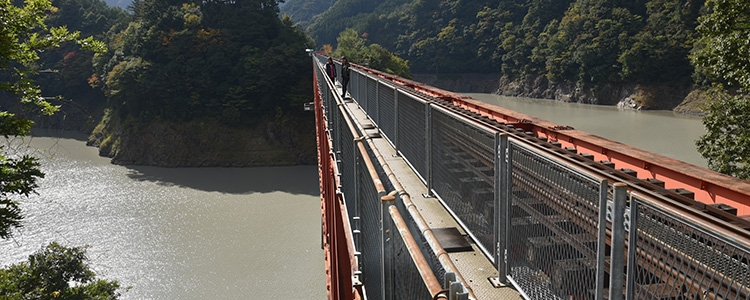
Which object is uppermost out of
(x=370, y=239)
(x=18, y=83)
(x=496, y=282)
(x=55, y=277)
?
(x=18, y=83)

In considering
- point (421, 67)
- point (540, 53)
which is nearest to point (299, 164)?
point (540, 53)

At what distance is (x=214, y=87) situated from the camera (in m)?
44.5

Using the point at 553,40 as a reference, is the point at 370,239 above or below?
below

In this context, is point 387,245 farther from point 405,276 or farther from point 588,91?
point 588,91

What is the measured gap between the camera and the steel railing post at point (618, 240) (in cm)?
259

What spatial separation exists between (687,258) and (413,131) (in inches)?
208

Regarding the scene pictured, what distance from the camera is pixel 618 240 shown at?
268 centimetres

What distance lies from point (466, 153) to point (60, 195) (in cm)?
3528

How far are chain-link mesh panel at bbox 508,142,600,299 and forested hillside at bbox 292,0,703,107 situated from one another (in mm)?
60049

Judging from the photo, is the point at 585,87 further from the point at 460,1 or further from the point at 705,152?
the point at 705,152

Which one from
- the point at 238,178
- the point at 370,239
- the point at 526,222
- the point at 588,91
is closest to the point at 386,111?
the point at 526,222

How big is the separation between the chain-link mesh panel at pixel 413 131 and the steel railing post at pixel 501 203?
2460mm

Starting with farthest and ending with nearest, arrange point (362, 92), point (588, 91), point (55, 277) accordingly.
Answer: point (588, 91) → point (55, 277) → point (362, 92)

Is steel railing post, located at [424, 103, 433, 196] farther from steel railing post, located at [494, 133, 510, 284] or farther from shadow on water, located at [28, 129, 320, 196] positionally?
shadow on water, located at [28, 129, 320, 196]
